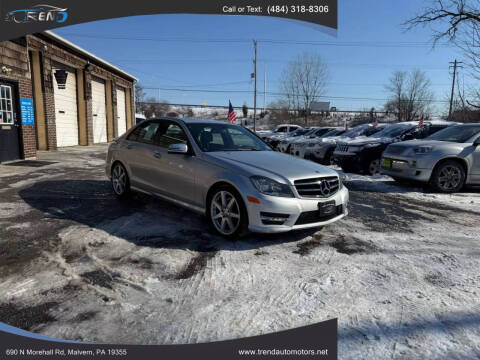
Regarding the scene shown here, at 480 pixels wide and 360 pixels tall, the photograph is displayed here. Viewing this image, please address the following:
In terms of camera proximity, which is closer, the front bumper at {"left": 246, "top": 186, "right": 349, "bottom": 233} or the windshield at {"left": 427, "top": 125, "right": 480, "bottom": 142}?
the front bumper at {"left": 246, "top": 186, "right": 349, "bottom": 233}

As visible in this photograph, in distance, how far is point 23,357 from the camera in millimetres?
2113

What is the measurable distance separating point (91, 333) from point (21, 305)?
734mm

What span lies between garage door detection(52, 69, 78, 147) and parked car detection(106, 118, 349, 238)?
472 inches

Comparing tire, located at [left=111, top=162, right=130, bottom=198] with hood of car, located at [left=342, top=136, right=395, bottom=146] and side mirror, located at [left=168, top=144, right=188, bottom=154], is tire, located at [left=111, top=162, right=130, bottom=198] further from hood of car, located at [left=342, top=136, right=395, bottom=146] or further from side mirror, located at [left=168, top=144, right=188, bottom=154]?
hood of car, located at [left=342, top=136, right=395, bottom=146]

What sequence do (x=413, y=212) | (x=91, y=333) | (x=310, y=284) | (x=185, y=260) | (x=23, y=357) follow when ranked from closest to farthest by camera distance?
1. (x=23, y=357)
2. (x=91, y=333)
3. (x=310, y=284)
4. (x=185, y=260)
5. (x=413, y=212)

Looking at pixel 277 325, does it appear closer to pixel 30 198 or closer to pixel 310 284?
pixel 310 284

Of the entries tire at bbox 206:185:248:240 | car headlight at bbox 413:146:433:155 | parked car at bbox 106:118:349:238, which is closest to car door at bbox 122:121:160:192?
parked car at bbox 106:118:349:238

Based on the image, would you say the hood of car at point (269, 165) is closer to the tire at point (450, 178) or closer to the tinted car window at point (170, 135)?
the tinted car window at point (170, 135)

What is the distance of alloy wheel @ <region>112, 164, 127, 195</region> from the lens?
5921mm

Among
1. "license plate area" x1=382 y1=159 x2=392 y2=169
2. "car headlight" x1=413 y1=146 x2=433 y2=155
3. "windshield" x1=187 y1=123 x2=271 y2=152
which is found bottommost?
"license plate area" x1=382 y1=159 x2=392 y2=169

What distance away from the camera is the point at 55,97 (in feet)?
49.9

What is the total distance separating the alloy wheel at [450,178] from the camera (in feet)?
24.2

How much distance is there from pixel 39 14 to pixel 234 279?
7.59 m

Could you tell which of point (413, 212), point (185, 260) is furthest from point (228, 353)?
point (413, 212)
